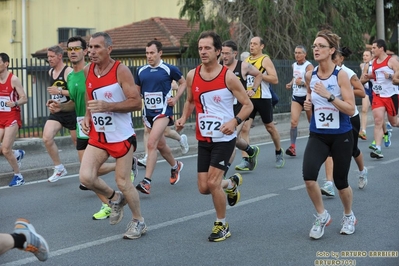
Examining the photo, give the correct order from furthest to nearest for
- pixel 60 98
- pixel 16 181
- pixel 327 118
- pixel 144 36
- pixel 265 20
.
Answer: pixel 144 36, pixel 265 20, pixel 16 181, pixel 60 98, pixel 327 118

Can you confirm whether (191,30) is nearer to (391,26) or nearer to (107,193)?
(391,26)

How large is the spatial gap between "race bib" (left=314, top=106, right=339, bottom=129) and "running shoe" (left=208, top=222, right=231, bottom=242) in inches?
52.2

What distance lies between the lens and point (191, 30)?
27500 mm

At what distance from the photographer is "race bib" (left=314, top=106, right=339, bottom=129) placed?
277 inches

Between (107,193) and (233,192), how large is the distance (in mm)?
1373

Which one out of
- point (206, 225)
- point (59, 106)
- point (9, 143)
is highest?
point (59, 106)

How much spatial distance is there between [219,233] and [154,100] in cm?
370

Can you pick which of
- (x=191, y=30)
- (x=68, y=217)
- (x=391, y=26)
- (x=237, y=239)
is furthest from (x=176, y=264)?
(x=391, y=26)

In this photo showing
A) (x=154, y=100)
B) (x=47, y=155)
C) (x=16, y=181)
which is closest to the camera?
(x=154, y=100)

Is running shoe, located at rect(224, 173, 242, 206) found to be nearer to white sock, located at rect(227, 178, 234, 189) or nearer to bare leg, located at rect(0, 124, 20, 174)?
white sock, located at rect(227, 178, 234, 189)

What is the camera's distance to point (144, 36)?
3284cm

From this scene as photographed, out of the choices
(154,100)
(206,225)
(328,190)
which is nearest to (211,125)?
(206,225)

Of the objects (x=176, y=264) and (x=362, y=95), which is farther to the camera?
(x=362, y=95)

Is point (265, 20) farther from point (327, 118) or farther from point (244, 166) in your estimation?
point (327, 118)
